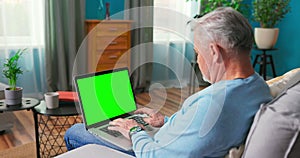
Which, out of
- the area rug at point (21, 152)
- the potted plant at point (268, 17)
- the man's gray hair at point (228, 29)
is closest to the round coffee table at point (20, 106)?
the area rug at point (21, 152)

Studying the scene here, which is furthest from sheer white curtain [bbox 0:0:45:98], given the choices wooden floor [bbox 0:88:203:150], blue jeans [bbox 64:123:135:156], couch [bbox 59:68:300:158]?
couch [bbox 59:68:300:158]

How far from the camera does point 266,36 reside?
3977 millimetres

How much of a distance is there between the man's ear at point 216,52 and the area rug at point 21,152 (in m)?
1.79

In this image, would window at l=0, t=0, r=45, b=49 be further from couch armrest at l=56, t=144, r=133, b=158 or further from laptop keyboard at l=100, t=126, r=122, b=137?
couch armrest at l=56, t=144, r=133, b=158

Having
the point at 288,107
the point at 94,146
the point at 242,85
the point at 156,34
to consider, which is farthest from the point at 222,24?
the point at 156,34

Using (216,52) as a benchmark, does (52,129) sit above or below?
below

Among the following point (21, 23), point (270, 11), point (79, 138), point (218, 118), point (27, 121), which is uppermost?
point (270, 11)

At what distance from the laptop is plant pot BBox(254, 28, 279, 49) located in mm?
2814

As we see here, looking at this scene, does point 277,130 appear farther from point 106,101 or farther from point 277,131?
point 106,101

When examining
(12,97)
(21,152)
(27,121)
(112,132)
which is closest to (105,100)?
(112,132)

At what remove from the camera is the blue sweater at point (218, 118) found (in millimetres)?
937

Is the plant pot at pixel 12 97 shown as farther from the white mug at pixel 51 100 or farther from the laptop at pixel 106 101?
the laptop at pixel 106 101

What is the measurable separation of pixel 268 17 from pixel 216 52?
3.29m

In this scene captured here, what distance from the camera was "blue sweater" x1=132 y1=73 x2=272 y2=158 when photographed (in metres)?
0.94
